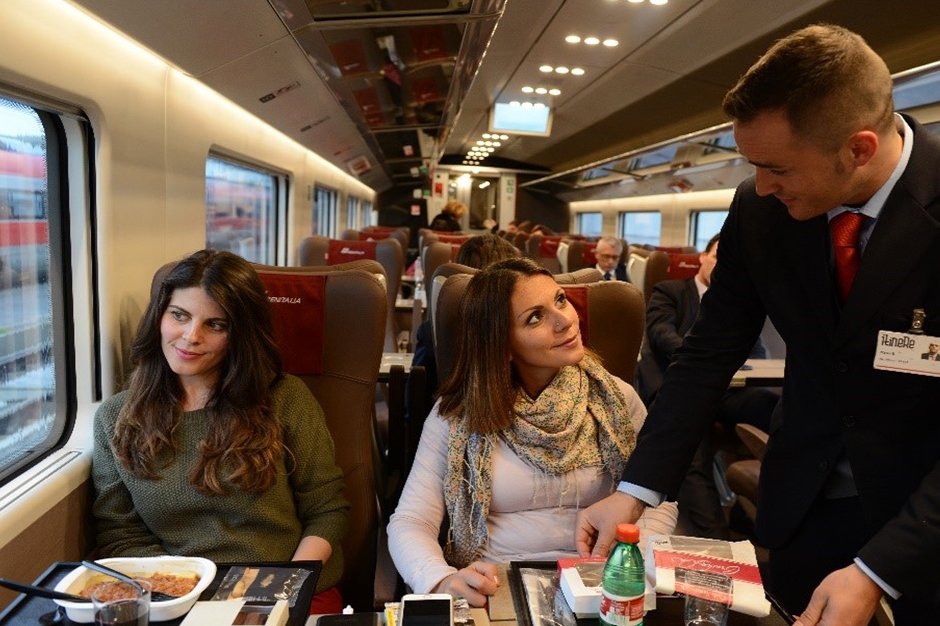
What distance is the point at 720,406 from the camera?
3.61 m

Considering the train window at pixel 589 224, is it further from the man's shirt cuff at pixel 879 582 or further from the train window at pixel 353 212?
the man's shirt cuff at pixel 879 582

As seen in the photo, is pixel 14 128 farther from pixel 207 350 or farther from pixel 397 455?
pixel 397 455

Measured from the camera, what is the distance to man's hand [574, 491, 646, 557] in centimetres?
162

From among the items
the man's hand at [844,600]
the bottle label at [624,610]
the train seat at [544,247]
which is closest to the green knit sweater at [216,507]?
the bottle label at [624,610]

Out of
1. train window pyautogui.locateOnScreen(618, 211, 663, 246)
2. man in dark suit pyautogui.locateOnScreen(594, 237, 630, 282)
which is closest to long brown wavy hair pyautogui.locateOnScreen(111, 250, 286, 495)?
man in dark suit pyautogui.locateOnScreen(594, 237, 630, 282)

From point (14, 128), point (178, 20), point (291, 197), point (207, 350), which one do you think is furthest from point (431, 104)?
point (207, 350)

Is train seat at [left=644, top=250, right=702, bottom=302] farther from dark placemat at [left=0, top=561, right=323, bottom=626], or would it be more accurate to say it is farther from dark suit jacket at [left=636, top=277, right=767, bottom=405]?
dark placemat at [left=0, top=561, right=323, bottom=626]

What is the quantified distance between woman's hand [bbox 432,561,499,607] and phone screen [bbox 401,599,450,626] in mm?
190

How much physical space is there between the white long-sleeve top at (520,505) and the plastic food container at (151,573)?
1.91ft

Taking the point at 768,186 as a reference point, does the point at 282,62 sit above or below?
above

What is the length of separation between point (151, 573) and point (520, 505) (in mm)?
910

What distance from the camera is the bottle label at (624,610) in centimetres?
120

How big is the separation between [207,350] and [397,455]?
38.8 inches

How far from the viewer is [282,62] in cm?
360
